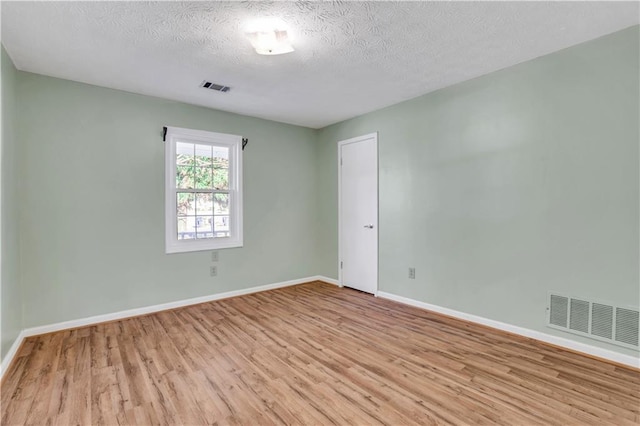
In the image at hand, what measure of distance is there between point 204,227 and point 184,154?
3.17ft

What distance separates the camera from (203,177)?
4141 mm

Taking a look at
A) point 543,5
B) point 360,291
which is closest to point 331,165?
point 360,291

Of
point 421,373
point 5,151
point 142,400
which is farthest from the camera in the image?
point 5,151

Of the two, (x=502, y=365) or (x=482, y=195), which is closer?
(x=502, y=365)

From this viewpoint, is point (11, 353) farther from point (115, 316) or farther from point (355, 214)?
point (355, 214)

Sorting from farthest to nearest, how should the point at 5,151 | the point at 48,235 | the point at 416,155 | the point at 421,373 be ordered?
the point at 416,155
the point at 48,235
the point at 5,151
the point at 421,373

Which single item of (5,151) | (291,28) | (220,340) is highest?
(291,28)

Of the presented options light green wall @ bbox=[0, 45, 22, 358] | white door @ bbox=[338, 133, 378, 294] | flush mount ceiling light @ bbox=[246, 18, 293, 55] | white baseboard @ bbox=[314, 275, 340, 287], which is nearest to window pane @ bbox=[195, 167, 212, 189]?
light green wall @ bbox=[0, 45, 22, 358]

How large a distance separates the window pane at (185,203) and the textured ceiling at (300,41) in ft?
3.96

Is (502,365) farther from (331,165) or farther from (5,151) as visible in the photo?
(5,151)

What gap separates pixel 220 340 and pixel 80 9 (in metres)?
2.73

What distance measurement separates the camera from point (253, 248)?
456cm

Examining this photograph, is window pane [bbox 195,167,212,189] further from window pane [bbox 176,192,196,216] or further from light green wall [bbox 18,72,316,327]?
light green wall [bbox 18,72,316,327]

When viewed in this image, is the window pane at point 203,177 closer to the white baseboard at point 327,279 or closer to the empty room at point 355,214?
the empty room at point 355,214
